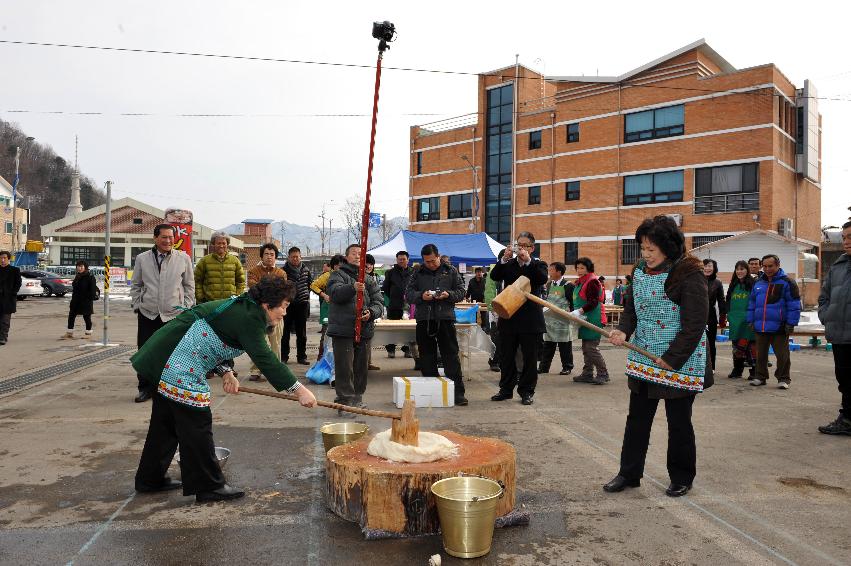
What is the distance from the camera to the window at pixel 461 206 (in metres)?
43.9

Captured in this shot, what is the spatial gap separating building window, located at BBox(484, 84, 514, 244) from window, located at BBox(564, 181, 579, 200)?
5.15 metres

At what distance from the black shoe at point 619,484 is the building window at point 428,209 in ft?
137

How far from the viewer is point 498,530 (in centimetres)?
364

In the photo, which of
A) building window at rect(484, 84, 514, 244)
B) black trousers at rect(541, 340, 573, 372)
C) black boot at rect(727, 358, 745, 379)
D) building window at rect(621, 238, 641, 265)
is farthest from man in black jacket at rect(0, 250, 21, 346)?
building window at rect(484, 84, 514, 244)

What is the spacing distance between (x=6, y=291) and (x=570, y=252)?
29800 millimetres

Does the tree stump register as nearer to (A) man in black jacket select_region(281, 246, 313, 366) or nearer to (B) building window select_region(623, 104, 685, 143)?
(A) man in black jacket select_region(281, 246, 313, 366)

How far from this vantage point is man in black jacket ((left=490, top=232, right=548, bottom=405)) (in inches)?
293

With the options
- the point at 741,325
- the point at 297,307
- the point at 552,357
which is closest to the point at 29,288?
the point at 297,307

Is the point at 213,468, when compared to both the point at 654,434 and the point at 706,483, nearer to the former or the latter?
the point at 706,483

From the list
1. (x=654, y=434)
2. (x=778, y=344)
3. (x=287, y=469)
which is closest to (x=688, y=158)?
(x=778, y=344)

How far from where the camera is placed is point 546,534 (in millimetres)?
3580

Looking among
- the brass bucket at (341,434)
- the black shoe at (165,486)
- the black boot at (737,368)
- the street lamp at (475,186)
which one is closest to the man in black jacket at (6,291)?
the black shoe at (165,486)

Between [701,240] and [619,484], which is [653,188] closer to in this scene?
[701,240]

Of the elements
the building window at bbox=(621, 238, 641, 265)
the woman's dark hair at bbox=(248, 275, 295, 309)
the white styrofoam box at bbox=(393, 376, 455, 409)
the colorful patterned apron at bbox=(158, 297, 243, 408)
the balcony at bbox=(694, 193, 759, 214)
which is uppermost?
the balcony at bbox=(694, 193, 759, 214)
